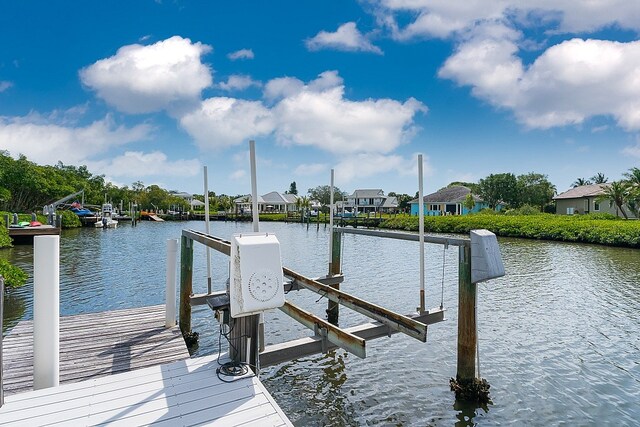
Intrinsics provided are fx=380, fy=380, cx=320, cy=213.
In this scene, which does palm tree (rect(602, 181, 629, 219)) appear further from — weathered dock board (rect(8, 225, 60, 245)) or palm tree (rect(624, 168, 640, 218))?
weathered dock board (rect(8, 225, 60, 245))

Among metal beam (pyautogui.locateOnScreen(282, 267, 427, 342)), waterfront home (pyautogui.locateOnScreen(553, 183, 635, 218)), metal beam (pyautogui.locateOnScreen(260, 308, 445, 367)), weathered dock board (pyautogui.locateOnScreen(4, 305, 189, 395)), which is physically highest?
waterfront home (pyautogui.locateOnScreen(553, 183, 635, 218))

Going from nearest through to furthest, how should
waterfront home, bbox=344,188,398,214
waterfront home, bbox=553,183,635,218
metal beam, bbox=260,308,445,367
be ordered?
metal beam, bbox=260,308,445,367 → waterfront home, bbox=553,183,635,218 → waterfront home, bbox=344,188,398,214

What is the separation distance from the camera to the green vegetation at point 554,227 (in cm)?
2391

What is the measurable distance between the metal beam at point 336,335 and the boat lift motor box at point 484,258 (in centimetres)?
191

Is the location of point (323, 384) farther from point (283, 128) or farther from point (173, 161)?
point (173, 161)

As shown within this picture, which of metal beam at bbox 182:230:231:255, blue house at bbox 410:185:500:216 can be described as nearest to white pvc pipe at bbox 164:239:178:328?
metal beam at bbox 182:230:231:255

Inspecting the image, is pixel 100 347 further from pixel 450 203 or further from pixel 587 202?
pixel 450 203

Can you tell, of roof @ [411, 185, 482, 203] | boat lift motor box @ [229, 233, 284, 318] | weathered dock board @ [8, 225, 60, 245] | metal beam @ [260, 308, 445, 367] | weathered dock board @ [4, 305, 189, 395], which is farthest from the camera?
roof @ [411, 185, 482, 203]

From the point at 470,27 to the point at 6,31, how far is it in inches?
800

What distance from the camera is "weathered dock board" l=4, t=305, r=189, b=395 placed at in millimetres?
4004

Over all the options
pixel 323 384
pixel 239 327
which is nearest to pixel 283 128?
pixel 323 384

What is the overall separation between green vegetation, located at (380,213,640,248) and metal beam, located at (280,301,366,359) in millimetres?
26588

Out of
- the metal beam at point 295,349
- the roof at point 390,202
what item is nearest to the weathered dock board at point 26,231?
the metal beam at point 295,349

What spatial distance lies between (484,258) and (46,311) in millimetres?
4427
